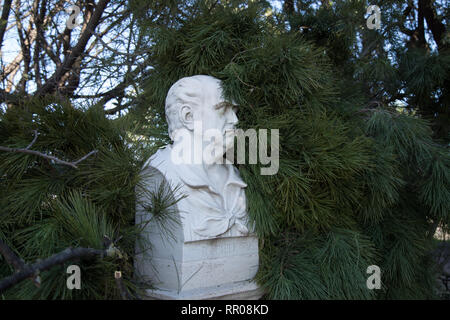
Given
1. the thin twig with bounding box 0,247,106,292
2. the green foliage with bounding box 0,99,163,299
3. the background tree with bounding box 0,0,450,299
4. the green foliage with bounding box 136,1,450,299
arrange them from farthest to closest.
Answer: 1. the green foliage with bounding box 136,1,450,299
2. the background tree with bounding box 0,0,450,299
3. the green foliage with bounding box 0,99,163,299
4. the thin twig with bounding box 0,247,106,292

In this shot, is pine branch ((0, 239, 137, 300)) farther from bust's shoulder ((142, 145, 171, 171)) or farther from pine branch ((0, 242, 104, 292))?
bust's shoulder ((142, 145, 171, 171))

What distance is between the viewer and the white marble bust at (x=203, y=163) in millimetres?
1175

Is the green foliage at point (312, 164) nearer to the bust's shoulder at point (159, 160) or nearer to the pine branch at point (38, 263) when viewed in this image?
the bust's shoulder at point (159, 160)

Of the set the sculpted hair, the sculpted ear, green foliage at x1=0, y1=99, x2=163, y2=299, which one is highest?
the sculpted hair

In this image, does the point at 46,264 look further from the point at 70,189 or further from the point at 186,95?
the point at 186,95

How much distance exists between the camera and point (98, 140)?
49.6 inches

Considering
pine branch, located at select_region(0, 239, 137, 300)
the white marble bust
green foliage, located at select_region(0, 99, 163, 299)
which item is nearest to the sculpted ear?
the white marble bust

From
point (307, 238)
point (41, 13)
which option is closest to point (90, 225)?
point (307, 238)

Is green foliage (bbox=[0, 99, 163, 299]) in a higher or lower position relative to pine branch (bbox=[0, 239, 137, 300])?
higher

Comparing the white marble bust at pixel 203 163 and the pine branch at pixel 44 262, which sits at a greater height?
the white marble bust at pixel 203 163

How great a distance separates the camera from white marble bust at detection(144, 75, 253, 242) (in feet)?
3.85

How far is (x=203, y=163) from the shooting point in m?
1.26

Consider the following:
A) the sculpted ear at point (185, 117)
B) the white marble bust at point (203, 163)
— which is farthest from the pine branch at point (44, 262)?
the sculpted ear at point (185, 117)

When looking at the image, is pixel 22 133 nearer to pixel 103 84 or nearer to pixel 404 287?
pixel 103 84
